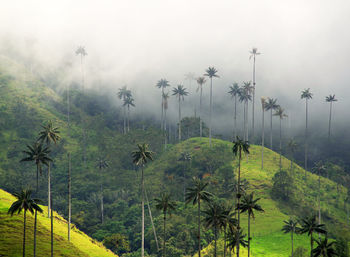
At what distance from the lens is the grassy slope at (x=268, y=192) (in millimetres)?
108613

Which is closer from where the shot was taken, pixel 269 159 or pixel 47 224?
pixel 47 224

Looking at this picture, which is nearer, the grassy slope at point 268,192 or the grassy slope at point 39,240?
the grassy slope at point 39,240

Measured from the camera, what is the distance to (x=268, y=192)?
5591 inches

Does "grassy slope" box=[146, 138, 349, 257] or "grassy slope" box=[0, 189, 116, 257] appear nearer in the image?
"grassy slope" box=[0, 189, 116, 257]

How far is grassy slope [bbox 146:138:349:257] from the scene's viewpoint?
10861cm

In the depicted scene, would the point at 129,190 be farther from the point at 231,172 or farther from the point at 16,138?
the point at 16,138

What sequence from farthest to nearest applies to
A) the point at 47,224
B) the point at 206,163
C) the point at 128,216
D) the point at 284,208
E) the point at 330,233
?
the point at 206,163 → the point at 128,216 → the point at 284,208 → the point at 330,233 → the point at 47,224

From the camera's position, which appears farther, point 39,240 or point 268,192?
point 268,192

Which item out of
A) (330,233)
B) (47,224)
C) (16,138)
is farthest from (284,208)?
(16,138)

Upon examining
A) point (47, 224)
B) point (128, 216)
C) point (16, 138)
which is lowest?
point (128, 216)

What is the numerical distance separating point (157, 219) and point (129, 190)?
41.9 metres

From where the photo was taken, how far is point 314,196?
146375mm

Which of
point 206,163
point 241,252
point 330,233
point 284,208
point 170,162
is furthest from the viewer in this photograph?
point 170,162

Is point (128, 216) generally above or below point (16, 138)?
below
